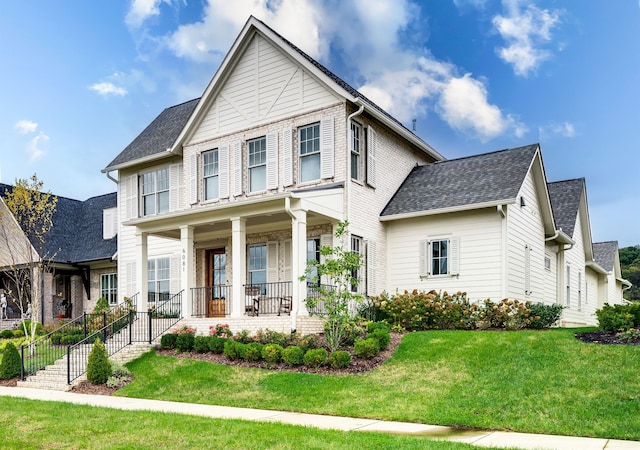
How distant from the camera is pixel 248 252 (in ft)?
63.2

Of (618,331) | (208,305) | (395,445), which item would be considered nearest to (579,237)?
(618,331)

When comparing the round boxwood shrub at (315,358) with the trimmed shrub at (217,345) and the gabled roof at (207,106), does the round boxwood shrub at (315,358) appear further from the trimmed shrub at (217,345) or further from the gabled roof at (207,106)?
the gabled roof at (207,106)

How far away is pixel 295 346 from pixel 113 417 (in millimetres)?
4938

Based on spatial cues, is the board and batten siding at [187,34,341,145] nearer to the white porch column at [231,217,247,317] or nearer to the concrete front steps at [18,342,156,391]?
the white porch column at [231,217,247,317]

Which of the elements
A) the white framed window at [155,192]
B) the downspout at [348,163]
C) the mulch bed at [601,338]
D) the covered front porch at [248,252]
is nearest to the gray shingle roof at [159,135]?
the white framed window at [155,192]

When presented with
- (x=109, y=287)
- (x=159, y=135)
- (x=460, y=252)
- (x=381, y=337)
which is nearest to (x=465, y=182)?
(x=460, y=252)

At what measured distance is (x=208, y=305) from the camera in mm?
20000

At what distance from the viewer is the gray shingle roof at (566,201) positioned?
23000mm

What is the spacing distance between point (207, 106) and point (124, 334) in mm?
7744

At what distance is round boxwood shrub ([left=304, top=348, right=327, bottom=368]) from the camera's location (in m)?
12.8

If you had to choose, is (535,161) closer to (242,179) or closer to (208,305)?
(242,179)

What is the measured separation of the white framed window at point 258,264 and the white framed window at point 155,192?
184 inches

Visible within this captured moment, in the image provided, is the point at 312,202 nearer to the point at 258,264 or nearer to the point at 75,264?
the point at 258,264

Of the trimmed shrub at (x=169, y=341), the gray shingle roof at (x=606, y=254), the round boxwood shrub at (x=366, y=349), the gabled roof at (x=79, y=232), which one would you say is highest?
the gabled roof at (x=79, y=232)
